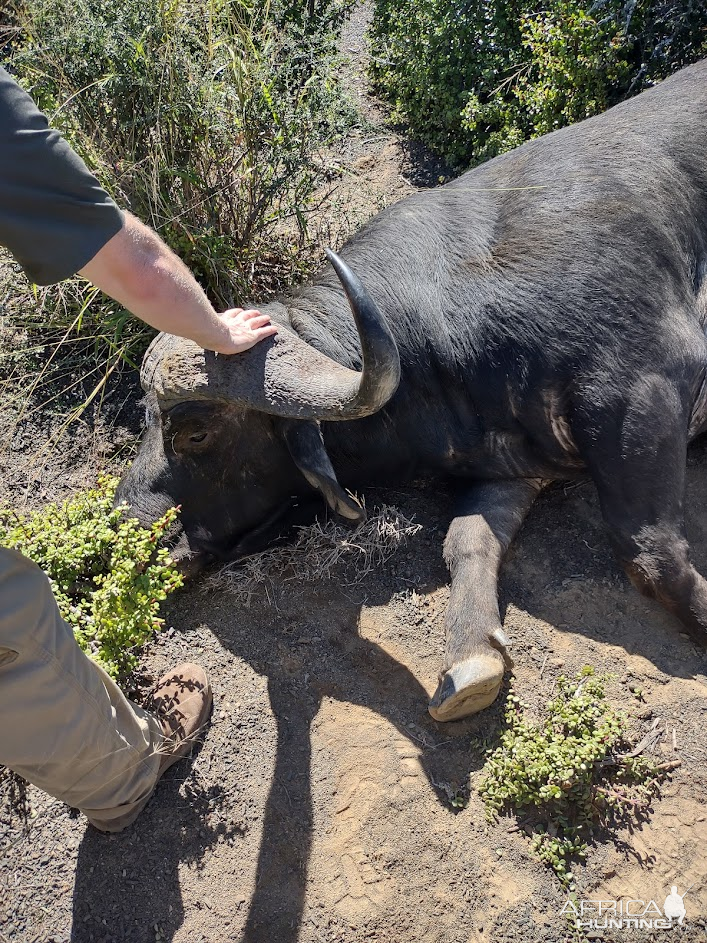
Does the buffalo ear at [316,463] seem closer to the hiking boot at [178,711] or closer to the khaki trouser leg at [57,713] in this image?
the hiking boot at [178,711]

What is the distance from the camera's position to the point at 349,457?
4.29m

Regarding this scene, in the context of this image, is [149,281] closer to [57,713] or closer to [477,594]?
[57,713]

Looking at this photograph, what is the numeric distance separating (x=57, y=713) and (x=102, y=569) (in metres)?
1.11

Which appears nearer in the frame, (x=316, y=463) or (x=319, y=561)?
(x=316, y=463)

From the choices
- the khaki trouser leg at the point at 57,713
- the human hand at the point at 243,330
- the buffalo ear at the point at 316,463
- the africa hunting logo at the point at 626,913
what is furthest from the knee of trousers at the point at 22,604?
the africa hunting logo at the point at 626,913

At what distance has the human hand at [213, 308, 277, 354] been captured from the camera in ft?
10.9

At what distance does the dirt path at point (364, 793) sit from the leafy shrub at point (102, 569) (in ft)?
1.65

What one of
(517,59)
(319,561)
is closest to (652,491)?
(319,561)

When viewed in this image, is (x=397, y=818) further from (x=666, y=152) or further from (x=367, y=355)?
(x=666, y=152)

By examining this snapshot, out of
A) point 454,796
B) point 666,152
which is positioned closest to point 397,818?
point 454,796

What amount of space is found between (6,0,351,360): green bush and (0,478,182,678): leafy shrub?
4.83ft

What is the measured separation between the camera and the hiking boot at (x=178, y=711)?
355 centimetres

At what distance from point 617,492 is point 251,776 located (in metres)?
2.23

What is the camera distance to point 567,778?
10.6ft
